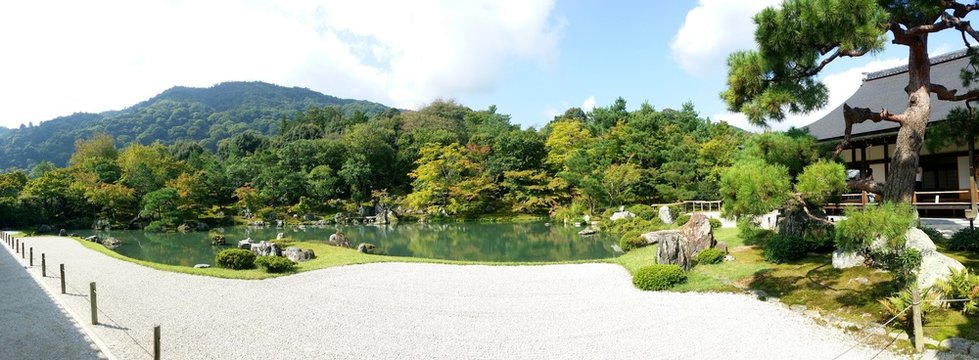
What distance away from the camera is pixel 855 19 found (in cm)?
605

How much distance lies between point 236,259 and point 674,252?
9.90 meters

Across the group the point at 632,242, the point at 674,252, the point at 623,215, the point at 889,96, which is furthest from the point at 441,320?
the point at 623,215

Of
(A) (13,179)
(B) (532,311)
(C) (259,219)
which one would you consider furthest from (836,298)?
(A) (13,179)

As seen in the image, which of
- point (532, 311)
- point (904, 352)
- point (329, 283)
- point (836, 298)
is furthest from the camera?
point (329, 283)

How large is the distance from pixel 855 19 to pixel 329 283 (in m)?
9.65

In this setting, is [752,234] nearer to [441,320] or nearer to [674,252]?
[674,252]

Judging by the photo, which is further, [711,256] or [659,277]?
[711,256]

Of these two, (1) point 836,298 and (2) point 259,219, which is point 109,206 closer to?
(2) point 259,219

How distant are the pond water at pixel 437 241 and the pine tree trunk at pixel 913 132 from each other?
8288mm

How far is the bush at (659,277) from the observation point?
9.02 meters

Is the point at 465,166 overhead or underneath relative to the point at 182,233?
overhead

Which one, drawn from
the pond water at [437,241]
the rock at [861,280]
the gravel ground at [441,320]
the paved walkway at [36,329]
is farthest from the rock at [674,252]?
the paved walkway at [36,329]

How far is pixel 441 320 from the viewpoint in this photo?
7.27m

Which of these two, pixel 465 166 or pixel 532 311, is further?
pixel 465 166
